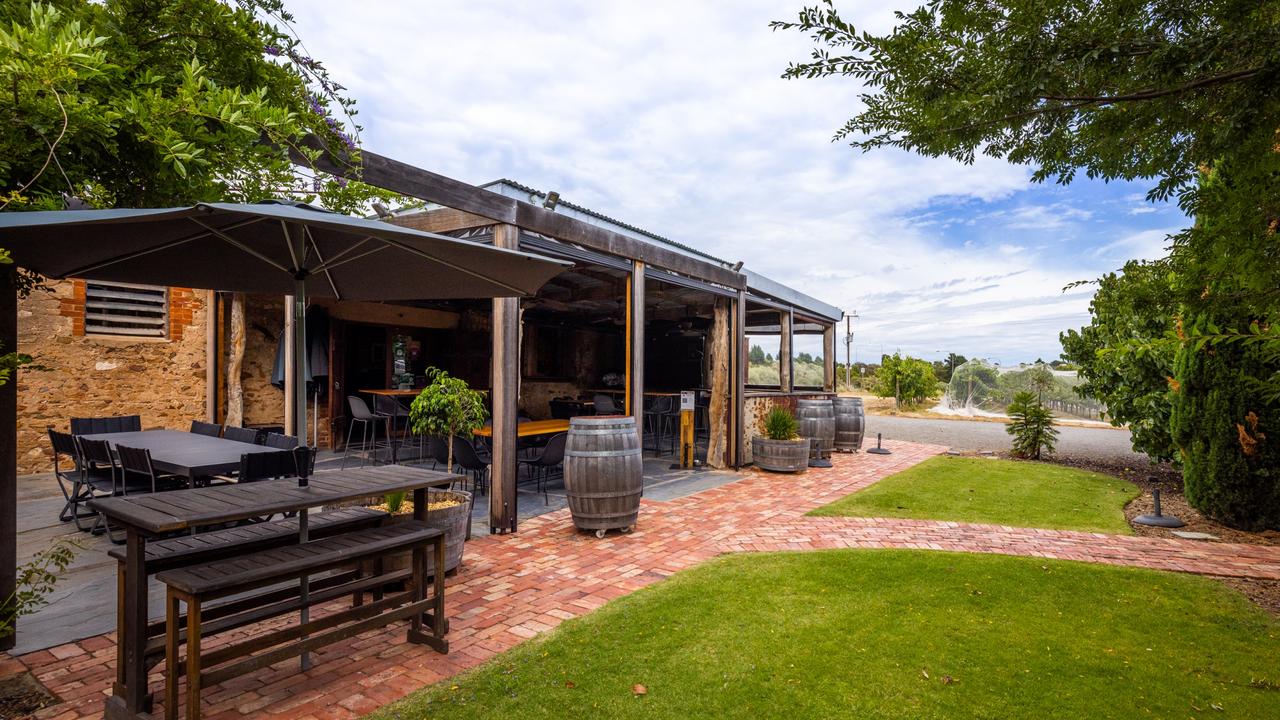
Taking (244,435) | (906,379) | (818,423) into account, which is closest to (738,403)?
(818,423)

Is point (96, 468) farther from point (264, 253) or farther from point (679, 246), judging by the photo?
point (679, 246)

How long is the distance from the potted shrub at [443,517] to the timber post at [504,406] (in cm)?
81

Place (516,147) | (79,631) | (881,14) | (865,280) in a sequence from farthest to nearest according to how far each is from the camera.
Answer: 1. (865,280)
2. (516,147)
3. (79,631)
4. (881,14)

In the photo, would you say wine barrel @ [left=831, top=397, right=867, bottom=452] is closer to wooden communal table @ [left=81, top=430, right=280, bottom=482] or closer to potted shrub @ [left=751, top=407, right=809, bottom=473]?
potted shrub @ [left=751, top=407, right=809, bottom=473]

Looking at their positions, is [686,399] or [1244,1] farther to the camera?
[686,399]

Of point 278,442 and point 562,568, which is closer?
point 562,568

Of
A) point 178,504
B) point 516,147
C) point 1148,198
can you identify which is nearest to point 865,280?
point 516,147

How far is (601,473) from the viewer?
15.6 feet

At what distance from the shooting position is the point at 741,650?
2.89 meters

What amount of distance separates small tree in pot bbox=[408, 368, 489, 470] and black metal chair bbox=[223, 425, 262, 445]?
1574 millimetres

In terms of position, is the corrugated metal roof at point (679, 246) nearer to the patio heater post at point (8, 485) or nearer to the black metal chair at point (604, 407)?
the black metal chair at point (604, 407)

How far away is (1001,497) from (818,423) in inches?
108

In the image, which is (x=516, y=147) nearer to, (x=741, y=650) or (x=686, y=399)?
(x=686, y=399)

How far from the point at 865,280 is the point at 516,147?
15.7 m
